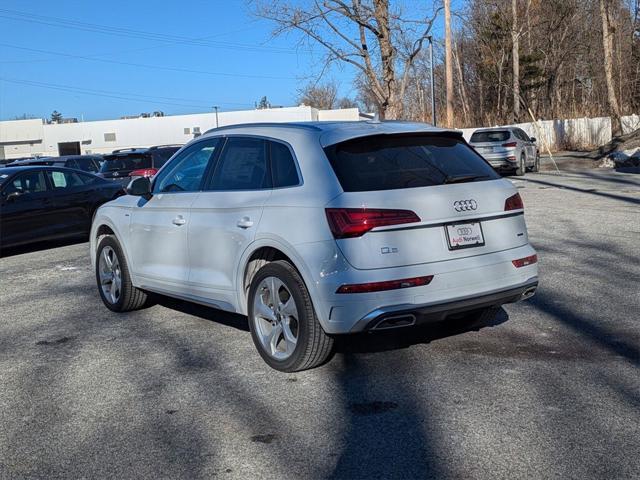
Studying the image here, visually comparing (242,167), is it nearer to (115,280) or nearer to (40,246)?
(115,280)

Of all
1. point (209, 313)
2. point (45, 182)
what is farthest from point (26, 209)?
point (209, 313)

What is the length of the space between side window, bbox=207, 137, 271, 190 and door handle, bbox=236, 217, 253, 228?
10.1 inches

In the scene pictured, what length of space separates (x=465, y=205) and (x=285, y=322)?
1.49 m

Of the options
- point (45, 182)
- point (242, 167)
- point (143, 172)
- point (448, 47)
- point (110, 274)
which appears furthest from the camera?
point (448, 47)

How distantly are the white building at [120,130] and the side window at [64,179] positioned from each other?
48.5 metres

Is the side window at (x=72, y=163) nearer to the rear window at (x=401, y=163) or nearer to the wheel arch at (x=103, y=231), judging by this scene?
the wheel arch at (x=103, y=231)

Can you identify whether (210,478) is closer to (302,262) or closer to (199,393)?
(199,393)

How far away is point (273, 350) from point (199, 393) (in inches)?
25.1

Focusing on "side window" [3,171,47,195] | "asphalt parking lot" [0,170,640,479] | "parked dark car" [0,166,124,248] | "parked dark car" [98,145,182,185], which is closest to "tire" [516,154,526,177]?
"parked dark car" [98,145,182,185]

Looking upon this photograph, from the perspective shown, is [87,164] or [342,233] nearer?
[342,233]

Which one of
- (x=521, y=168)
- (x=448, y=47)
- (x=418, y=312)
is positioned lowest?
(x=521, y=168)

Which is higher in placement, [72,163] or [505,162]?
[72,163]

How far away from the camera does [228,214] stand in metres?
5.47

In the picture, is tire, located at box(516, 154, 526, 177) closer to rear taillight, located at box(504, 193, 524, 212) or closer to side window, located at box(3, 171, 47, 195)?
side window, located at box(3, 171, 47, 195)
